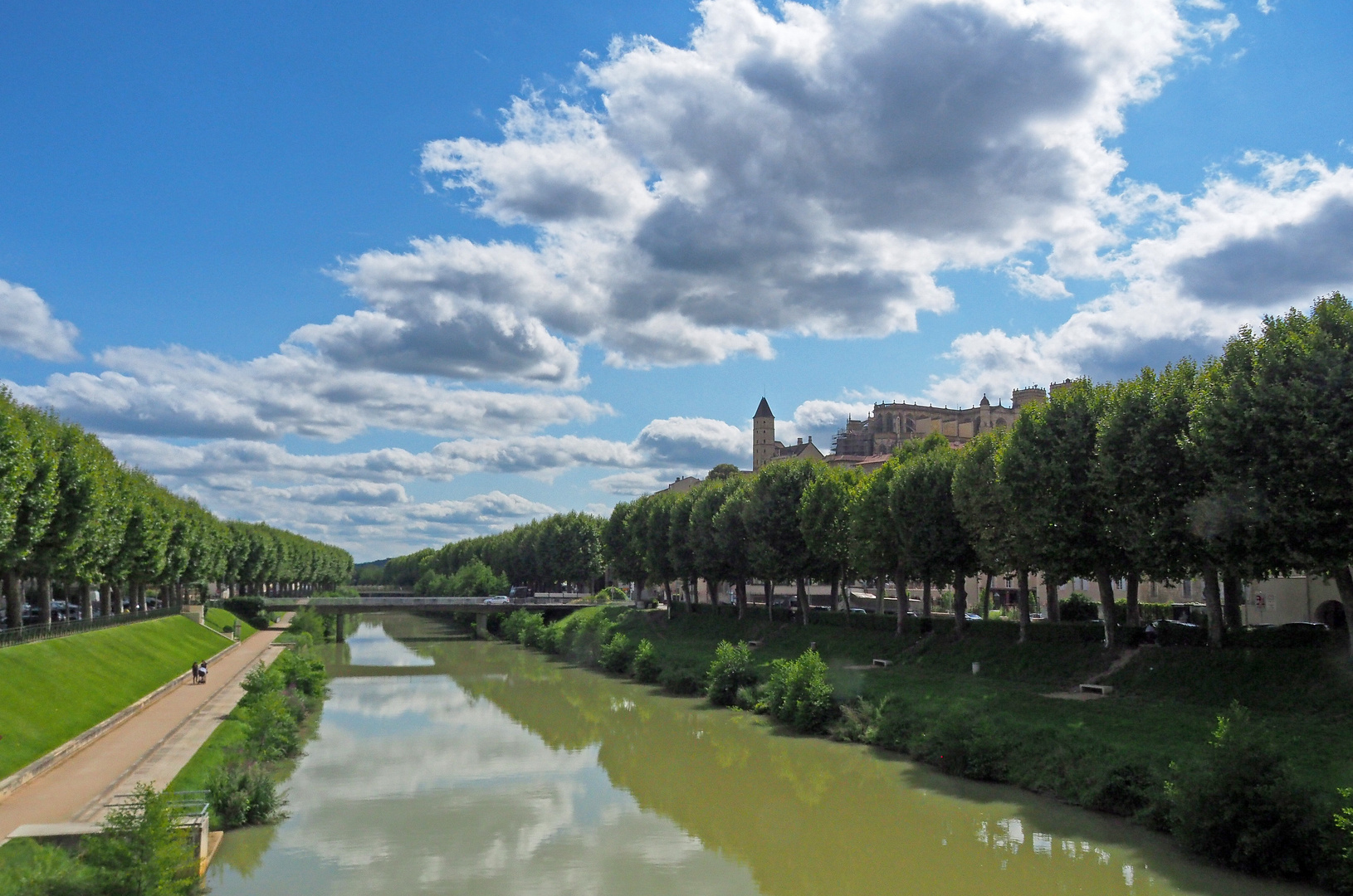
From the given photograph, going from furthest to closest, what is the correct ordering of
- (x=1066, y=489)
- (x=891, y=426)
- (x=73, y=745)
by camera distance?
(x=891, y=426)
(x=1066, y=489)
(x=73, y=745)

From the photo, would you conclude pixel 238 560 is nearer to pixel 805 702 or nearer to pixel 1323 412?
pixel 805 702

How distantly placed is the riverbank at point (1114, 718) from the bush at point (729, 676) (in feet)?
2.15

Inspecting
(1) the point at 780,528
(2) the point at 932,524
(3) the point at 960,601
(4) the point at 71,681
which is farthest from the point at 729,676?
(4) the point at 71,681

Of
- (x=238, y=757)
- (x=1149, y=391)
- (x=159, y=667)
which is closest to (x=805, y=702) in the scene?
(x=1149, y=391)

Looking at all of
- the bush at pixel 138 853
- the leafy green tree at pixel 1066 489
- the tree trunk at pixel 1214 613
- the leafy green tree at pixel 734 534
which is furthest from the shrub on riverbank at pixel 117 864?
the leafy green tree at pixel 734 534

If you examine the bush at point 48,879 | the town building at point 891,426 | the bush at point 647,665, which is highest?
the town building at point 891,426

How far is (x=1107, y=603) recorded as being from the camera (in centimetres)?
3847

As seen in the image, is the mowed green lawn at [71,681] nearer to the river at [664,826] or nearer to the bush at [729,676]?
the river at [664,826]

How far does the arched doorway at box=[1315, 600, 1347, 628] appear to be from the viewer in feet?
141

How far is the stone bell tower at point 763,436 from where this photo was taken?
633ft

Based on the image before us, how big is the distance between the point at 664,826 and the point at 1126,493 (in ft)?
60.0

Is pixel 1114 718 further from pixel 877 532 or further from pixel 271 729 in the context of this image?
pixel 271 729

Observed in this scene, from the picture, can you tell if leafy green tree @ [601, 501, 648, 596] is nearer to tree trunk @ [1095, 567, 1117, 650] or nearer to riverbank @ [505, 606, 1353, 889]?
riverbank @ [505, 606, 1353, 889]

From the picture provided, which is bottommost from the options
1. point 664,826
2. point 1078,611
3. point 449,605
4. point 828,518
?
point 664,826
